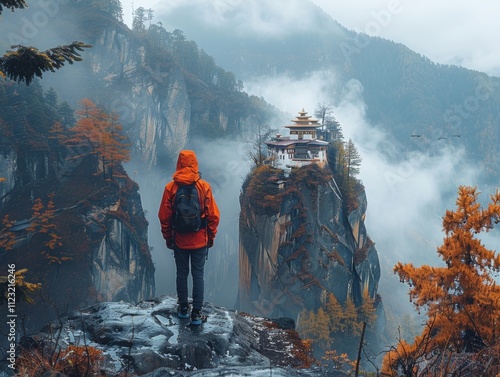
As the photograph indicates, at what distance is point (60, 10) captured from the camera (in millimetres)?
55156

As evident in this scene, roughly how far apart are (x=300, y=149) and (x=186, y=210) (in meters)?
31.3

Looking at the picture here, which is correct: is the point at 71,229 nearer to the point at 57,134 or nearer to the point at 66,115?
the point at 57,134

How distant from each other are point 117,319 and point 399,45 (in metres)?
196

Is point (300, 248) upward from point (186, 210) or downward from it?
downward

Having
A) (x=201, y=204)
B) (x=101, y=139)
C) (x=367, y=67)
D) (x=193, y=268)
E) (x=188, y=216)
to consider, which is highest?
(x=367, y=67)

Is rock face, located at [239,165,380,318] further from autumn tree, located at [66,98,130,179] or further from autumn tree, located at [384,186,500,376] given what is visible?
autumn tree, located at [384,186,500,376]

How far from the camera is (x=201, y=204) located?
5.18 meters

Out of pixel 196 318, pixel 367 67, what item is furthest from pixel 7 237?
pixel 367 67

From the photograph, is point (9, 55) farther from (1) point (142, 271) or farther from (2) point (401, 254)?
(2) point (401, 254)

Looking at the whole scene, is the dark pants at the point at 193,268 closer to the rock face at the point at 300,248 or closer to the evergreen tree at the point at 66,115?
the rock face at the point at 300,248

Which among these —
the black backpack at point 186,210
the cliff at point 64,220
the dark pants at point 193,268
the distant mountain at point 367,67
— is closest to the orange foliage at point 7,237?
the cliff at point 64,220

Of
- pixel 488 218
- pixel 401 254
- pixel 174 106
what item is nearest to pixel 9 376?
pixel 488 218

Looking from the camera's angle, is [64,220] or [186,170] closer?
[186,170]

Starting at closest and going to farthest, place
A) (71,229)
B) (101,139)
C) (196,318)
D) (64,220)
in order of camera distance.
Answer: (196,318) < (71,229) < (64,220) < (101,139)
